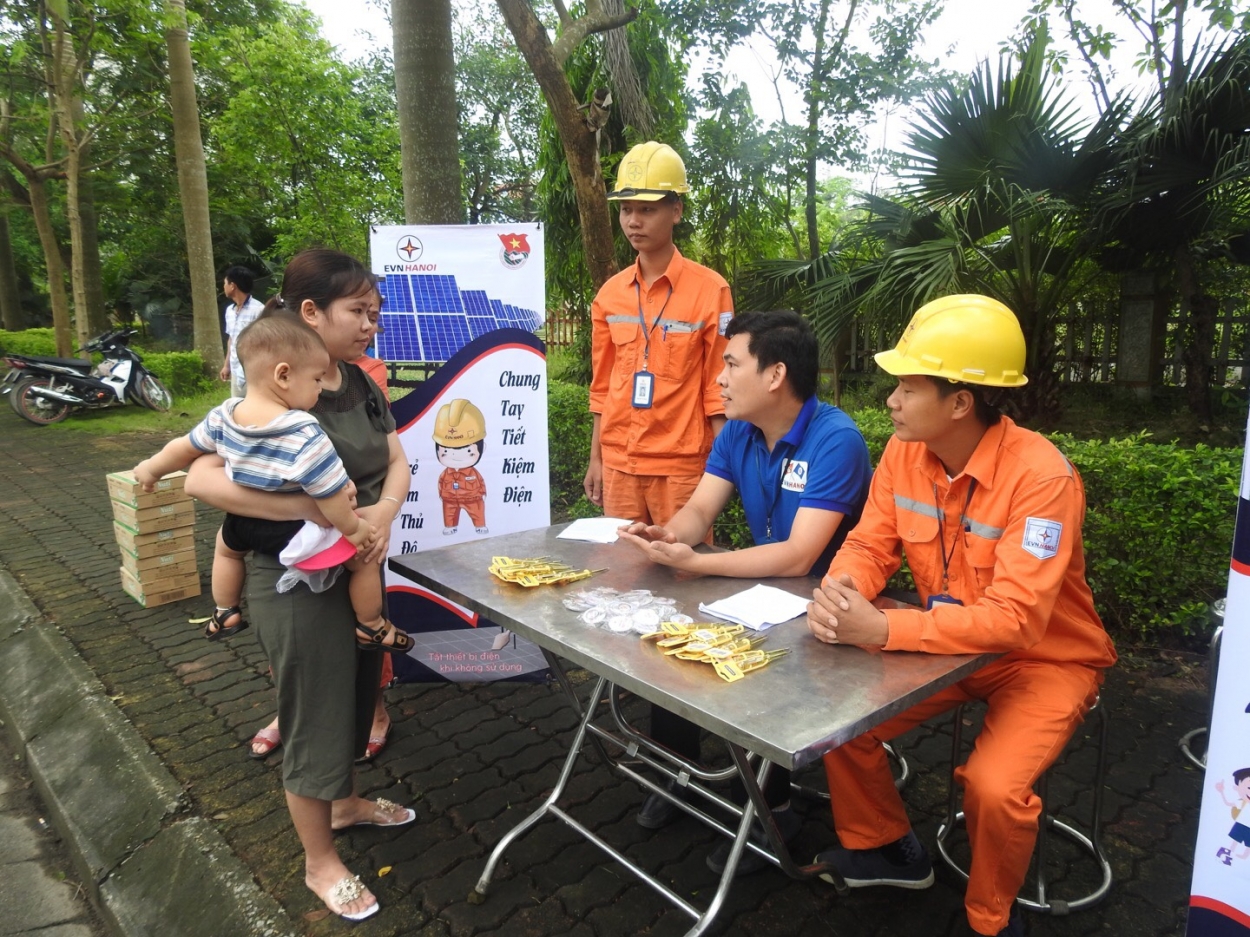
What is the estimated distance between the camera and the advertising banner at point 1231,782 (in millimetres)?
1249

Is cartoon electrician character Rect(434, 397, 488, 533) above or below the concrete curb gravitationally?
above

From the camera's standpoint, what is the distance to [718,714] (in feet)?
4.93

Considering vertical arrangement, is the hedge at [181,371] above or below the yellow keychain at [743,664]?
above

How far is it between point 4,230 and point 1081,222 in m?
24.9

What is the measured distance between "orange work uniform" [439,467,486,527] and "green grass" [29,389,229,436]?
8512 millimetres

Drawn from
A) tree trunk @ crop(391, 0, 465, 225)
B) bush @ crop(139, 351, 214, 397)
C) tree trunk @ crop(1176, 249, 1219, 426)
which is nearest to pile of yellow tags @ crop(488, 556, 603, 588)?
tree trunk @ crop(391, 0, 465, 225)

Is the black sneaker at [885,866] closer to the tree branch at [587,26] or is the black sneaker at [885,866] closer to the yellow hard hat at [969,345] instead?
the yellow hard hat at [969,345]

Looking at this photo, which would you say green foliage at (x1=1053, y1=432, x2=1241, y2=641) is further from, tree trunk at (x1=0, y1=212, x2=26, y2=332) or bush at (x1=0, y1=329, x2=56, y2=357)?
tree trunk at (x1=0, y1=212, x2=26, y2=332)

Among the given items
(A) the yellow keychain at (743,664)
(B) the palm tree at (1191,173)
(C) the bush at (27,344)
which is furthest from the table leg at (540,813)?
(C) the bush at (27,344)

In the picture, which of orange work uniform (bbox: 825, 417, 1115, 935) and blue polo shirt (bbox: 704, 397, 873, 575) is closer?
orange work uniform (bbox: 825, 417, 1115, 935)

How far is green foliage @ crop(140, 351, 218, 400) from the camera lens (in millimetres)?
12609

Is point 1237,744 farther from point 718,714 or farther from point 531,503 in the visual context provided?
point 531,503

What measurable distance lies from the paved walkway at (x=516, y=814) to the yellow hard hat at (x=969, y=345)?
1.51 meters

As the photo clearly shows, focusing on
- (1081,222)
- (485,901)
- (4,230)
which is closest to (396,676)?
(485,901)
